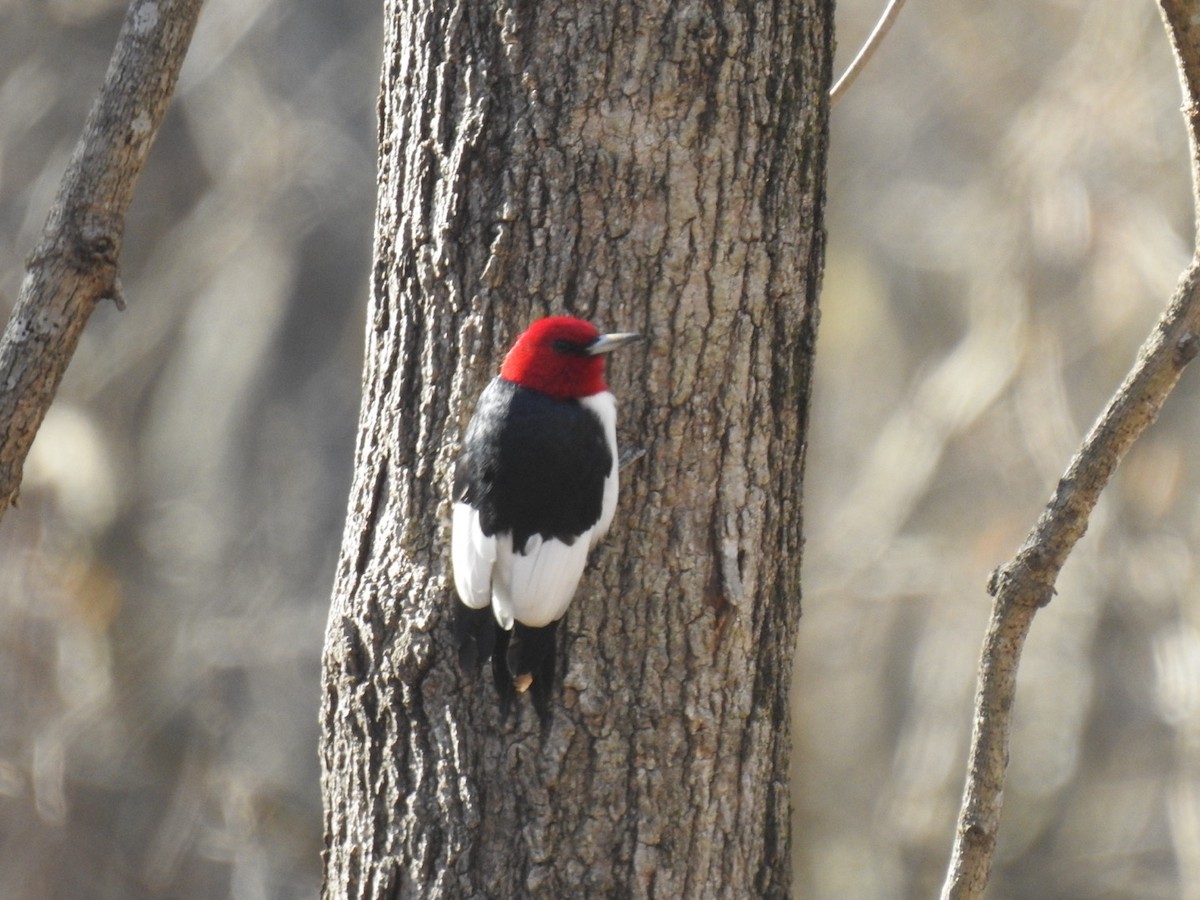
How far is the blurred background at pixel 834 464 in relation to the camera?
716cm

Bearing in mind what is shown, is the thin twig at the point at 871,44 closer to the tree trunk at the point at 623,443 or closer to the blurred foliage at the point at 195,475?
the tree trunk at the point at 623,443

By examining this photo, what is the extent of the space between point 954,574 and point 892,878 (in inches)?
72.5

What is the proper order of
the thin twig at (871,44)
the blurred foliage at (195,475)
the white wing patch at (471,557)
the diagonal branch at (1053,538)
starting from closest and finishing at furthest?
the diagonal branch at (1053,538) < the white wing patch at (471,557) < the thin twig at (871,44) < the blurred foliage at (195,475)

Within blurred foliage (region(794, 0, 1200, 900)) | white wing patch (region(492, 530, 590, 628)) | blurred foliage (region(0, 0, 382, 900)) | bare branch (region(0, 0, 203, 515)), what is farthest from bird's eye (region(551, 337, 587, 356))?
blurred foliage (region(794, 0, 1200, 900))

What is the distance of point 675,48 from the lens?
2385 millimetres

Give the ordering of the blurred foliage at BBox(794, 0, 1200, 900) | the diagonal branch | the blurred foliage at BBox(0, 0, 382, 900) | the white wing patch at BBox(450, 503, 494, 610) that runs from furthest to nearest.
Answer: the blurred foliage at BBox(0, 0, 382, 900) < the blurred foliage at BBox(794, 0, 1200, 900) < the white wing patch at BBox(450, 503, 494, 610) < the diagonal branch

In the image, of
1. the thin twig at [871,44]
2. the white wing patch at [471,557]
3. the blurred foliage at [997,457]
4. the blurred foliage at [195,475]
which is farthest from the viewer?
the blurred foliage at [195,475]

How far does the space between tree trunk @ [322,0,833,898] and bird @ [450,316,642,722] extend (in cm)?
4

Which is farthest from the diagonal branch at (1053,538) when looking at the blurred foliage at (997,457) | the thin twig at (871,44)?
the blurred foliage at (997,457)

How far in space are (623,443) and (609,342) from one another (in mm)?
200

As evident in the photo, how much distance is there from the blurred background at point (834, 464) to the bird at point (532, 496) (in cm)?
462

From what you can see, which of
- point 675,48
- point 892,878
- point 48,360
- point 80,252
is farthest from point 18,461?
point 892,878

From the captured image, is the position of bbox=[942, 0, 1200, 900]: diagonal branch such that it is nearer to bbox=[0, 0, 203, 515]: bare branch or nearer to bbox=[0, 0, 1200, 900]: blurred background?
bbox=[0, 0, 203, 515]: bare branch

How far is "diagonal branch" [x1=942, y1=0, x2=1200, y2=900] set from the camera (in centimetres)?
223
